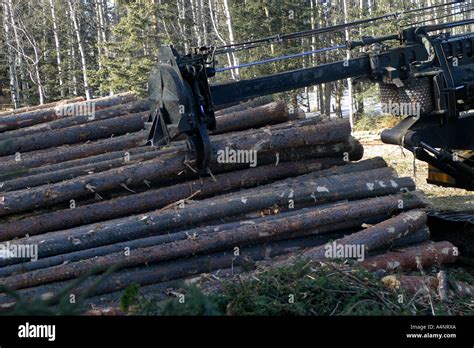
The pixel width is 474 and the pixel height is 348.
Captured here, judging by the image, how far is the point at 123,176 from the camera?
296 inches

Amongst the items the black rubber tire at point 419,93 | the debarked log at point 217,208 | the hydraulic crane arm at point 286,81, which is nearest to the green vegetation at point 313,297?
the debarked log at point 217,208

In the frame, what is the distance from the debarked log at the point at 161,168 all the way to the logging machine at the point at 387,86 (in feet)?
1.24

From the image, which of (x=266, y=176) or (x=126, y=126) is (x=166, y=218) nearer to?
(x=266, y=176)

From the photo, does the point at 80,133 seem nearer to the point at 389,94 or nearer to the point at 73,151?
the point at 73,151

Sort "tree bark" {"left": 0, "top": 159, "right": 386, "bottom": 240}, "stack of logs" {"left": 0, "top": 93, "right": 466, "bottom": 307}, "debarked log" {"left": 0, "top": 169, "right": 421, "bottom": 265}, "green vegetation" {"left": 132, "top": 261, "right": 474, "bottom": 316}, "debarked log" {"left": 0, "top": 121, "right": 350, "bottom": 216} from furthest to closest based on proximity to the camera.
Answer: "debarked log" {"left": 0, "top": 121, "right": 350, "bottom": 216}
"tree bark" {"left": 0, "top": 159, "right": 386, "bottom": 240}
"debarked log" {"left": 0, "top": 169, "right": 421, "bottom": 265}
"stack of logs" {"left": 0, "top": 93, "right": 466, "bottom": 307}
"green vegetation" {"left": 132, "top": 261, "right": 474, "bottom": 316}

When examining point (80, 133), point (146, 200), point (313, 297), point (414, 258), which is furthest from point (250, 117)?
point (313, 297)

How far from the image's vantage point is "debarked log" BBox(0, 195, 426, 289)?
6.23 metres

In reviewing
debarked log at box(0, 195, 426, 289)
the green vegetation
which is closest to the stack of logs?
debarked log at box(0, 195, 426, 289)

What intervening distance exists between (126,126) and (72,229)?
2825mm

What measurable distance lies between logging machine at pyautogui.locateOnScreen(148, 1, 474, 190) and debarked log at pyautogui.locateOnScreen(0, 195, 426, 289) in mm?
960

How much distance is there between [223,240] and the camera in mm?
6824

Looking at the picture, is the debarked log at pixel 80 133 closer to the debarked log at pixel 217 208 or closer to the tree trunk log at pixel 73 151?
the tree trunk log at pixel 73 151

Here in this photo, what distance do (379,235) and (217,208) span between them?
195 centimetres

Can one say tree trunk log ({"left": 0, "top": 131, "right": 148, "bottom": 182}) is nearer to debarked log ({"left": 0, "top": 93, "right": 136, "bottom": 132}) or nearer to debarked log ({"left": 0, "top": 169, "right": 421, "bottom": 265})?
debarked log ({"left": 0, "top": 93, "right": 136, "bottom": 132})
